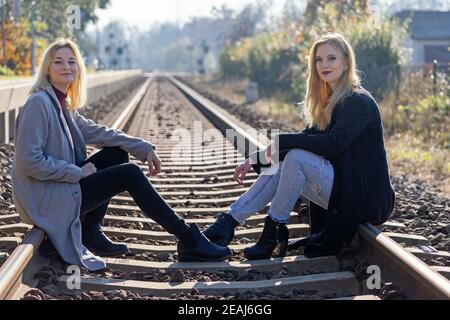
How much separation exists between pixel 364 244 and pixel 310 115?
0.85 metres

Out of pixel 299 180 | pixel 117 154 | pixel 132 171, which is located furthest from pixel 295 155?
pixel 117 154

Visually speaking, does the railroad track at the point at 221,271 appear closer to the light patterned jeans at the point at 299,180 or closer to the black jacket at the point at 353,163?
the black jacket at the point at 353,163

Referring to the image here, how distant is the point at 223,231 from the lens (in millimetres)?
5039

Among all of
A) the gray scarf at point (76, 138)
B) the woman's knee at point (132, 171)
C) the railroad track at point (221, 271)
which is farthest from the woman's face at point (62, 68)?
the railroad track at point (221, 271)

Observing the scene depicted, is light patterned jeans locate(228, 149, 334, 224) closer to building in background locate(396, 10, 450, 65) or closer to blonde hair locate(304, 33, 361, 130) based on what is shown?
blonde hair locate(304, 33, 361, 130)

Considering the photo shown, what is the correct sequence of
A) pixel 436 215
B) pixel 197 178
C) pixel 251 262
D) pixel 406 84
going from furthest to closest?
pixel 406 84 → pixel 197 178 → pixel 436 215 → pixel 251 262

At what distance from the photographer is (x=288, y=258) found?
4938mm

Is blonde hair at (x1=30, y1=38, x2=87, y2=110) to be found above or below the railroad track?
above

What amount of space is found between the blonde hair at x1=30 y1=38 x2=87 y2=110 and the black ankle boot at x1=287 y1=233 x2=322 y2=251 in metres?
1.54

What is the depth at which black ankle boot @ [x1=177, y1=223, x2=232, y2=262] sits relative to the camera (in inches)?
191

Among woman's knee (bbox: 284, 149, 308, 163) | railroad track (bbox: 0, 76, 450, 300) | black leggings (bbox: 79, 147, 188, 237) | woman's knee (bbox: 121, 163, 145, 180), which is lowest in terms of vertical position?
railroad track (bbox: 0, 76, 450, 300)

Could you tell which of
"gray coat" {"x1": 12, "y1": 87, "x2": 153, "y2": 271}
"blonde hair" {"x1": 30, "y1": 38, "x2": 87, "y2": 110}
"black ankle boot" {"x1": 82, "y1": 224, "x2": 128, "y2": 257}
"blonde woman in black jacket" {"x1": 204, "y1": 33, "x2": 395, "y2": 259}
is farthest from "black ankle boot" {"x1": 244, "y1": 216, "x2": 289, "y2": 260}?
"blonde hair" {"x1": 30, "y1": 38, "x2": 87, "y2": 110}
